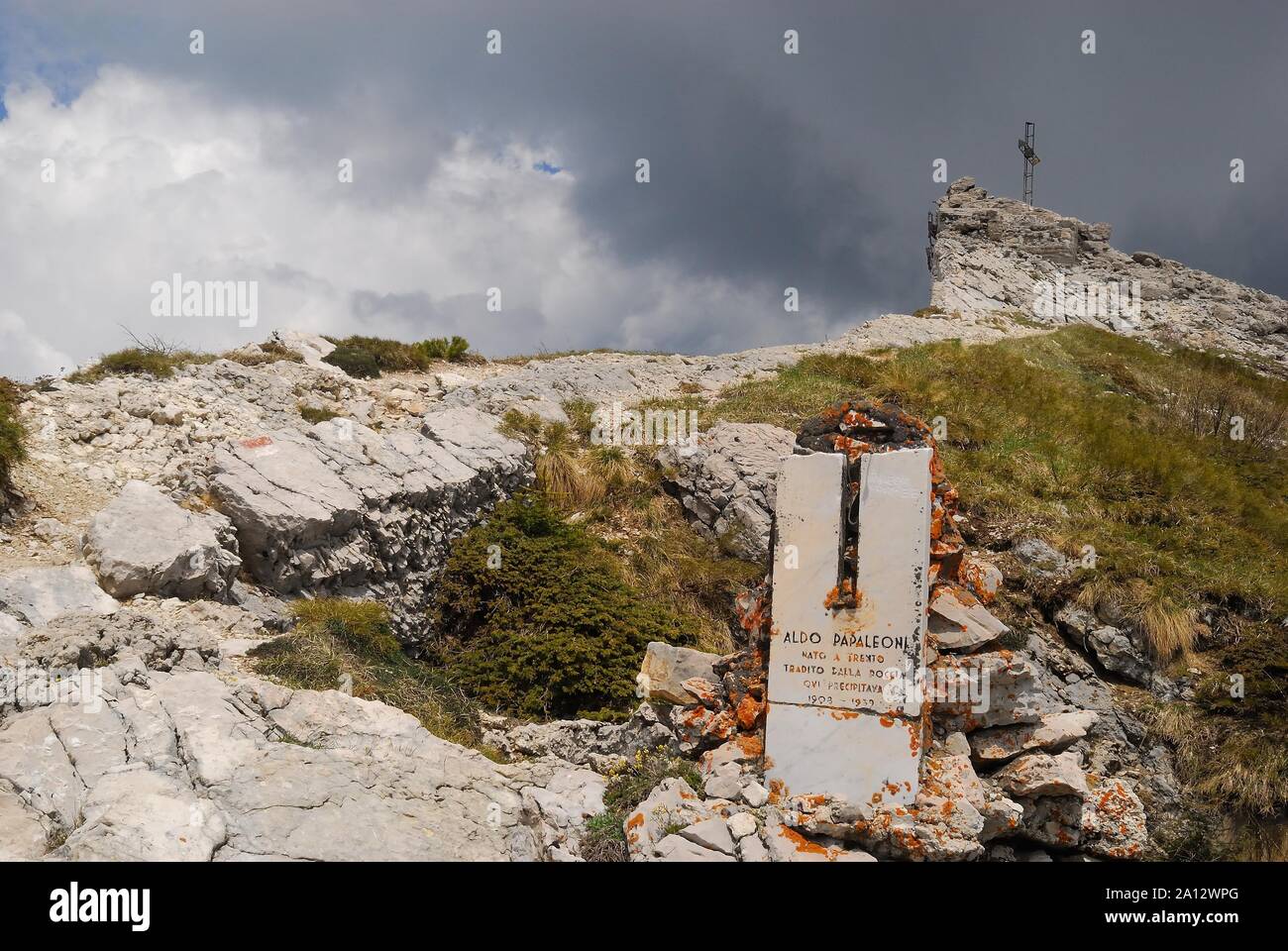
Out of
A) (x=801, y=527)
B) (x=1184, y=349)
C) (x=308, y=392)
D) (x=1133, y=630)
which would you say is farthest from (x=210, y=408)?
(x=1184, y=349)

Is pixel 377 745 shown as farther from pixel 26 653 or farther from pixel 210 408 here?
pixel 210 408

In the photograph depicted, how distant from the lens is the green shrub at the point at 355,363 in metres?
18.8

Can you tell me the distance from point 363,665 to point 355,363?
12.0m

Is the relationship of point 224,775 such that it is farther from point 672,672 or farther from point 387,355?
→ point 387,355

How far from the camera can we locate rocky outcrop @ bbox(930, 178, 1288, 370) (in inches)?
1430

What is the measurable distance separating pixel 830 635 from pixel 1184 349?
31.6 metres

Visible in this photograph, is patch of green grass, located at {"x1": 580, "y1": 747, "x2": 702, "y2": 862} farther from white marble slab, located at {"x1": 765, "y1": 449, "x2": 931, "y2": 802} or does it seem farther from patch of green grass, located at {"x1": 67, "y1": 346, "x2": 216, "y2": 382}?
patch of green grass, located at {"x1": 67, "y1": 346, "x2": 216, "y2": 382}

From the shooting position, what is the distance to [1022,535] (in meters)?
12.3

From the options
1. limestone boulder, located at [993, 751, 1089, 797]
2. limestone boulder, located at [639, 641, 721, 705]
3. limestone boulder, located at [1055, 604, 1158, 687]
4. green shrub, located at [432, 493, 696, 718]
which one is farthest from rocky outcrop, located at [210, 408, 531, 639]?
limestone boulder, located at [1055, 604, 1158, 687]

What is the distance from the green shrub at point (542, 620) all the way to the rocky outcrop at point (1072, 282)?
27688mm

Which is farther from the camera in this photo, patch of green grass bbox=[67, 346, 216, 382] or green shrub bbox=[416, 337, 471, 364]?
green shrub bbox=[416, 337, 471, 364]

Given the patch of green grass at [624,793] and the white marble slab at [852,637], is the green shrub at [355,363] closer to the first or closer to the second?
the patch of green grass at [624,793]

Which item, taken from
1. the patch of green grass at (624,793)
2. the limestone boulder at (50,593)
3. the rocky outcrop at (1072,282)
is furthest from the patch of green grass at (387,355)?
the rocky outcrop at (1072,282)

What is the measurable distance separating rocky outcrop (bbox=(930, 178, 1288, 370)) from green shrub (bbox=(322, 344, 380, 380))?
2508cm
